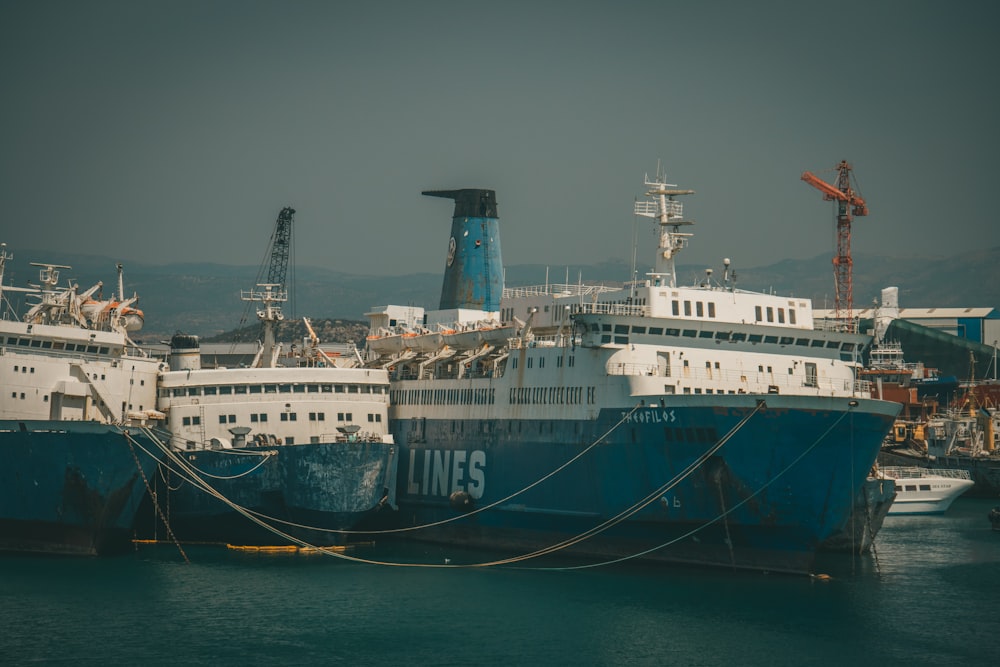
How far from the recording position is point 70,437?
39.3m

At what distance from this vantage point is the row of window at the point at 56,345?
1734 inches

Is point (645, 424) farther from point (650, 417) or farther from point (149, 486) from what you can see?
point (149, 486)

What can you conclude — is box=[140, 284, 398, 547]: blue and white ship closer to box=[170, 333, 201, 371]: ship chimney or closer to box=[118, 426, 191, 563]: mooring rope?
box=[170, 333, 201, 371]: ship chimney

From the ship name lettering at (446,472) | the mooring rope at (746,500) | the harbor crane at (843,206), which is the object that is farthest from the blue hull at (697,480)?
the harbor crane at (843,206)

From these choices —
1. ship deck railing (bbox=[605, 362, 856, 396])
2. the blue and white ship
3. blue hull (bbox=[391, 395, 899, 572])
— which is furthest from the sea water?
ship deck railing (bbox=[605, 362, 856, 396])

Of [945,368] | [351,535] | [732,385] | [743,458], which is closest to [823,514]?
[743,458]

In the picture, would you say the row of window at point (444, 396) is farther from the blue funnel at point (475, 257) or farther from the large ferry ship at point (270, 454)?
the blue funnel at point (475, 257)

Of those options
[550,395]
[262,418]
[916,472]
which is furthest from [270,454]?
[916,472]

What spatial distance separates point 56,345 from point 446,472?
15.3m

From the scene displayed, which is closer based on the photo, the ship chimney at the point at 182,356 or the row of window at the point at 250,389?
the row of window at the point at 250,389

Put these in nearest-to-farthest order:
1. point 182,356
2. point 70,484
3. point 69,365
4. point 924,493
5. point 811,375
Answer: point 70,484 → point 811,375 → point 69,365 → point 182,356 → point 924,493

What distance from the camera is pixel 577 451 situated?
39.3 metres

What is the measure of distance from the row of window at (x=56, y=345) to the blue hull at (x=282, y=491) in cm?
631

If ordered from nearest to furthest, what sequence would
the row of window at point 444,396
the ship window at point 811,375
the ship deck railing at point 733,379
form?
1. the ship deck railing at point 733,379
2. the ship window at point 811,375
3. the row of window at point 444,396
